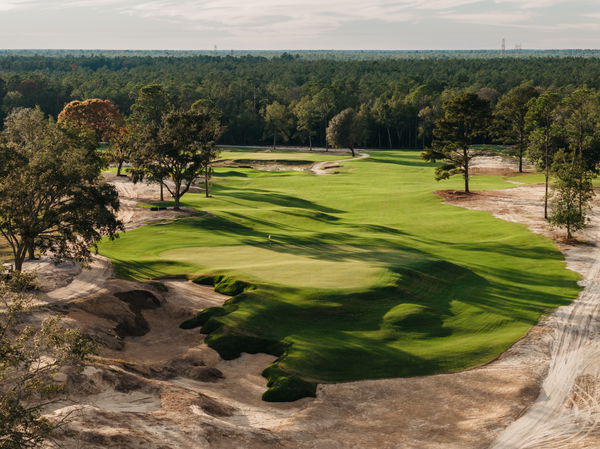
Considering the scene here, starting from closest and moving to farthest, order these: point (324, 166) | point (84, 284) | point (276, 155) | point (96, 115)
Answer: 1. point (84, 284)
2. point (96, 115)
3. point (324, 166)
4. point (276, 155)

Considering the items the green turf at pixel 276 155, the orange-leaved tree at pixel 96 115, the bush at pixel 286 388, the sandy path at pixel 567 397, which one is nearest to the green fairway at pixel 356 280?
the bush at pixel 286 388

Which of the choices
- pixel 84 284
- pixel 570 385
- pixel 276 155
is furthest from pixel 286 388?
pixel 276 155

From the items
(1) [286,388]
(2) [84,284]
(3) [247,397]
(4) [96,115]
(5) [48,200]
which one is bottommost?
(3) [247,397]

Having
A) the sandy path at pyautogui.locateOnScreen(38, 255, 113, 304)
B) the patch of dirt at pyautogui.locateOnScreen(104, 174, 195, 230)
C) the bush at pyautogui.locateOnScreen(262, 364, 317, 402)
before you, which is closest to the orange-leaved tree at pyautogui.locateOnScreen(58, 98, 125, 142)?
the patch of dirt at pyautogui.locateOnScreen(104, 174, 195, 230)

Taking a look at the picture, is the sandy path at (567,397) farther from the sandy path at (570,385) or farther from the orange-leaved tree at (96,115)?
the orange-leaved tree at (96,115)

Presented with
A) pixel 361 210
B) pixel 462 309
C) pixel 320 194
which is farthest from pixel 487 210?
pixel 462 309

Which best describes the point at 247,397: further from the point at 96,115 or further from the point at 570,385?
the point at 96,115
